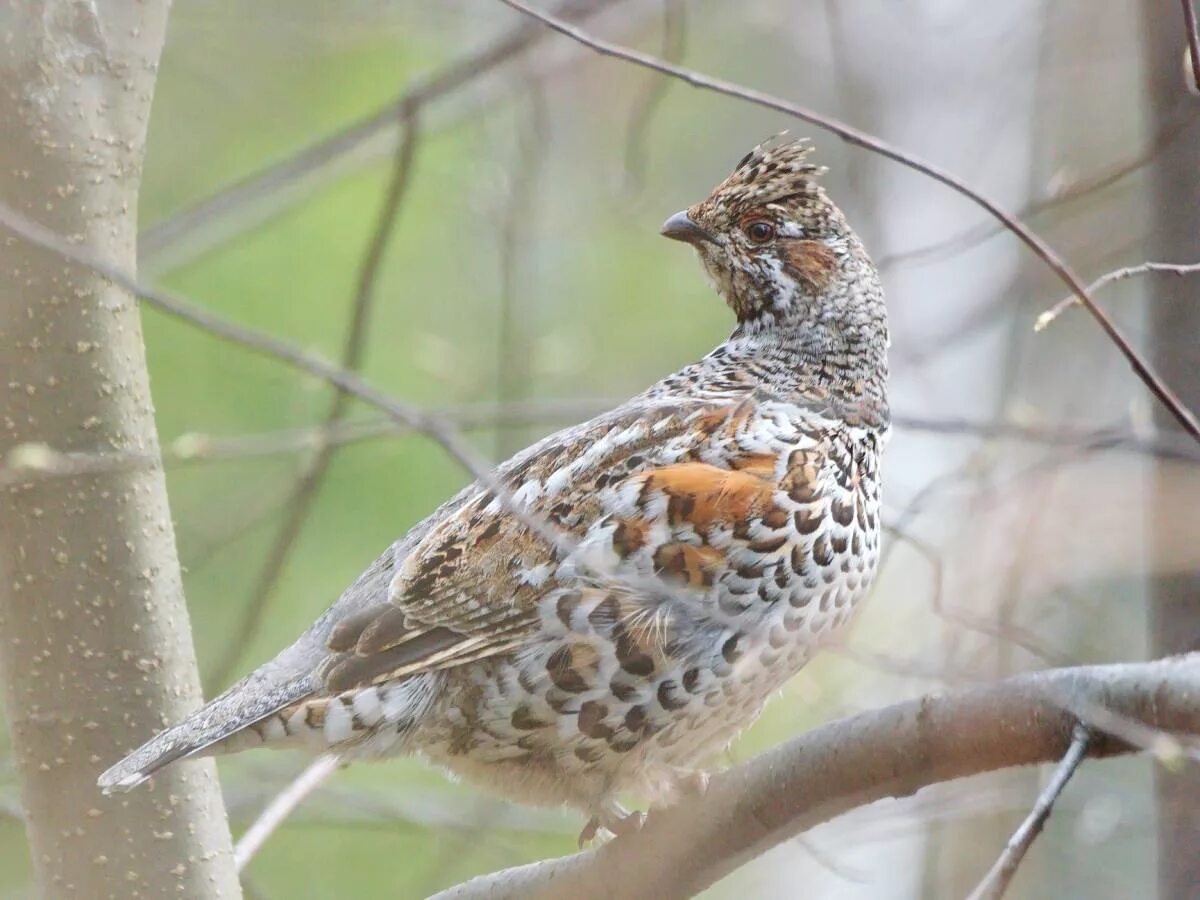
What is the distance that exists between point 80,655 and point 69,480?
1.12 feet

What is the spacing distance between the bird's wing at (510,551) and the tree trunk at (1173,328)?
43.1 inches

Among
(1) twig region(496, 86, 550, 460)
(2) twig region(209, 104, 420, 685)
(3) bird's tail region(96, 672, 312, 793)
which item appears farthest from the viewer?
(1) twig region(496, 86, 550, 460)

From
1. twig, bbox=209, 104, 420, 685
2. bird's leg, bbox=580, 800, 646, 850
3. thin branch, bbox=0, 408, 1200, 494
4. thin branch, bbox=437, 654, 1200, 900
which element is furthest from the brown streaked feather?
thin branch, bbox=437, 654, 1200, 900

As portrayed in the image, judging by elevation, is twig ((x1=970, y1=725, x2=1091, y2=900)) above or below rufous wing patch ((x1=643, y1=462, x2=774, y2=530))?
below

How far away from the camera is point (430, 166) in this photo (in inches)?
291

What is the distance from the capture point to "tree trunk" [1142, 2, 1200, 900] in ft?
11.8

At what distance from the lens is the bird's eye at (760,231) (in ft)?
13.4

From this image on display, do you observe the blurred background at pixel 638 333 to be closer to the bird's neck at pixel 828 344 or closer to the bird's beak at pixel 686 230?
the bird's neck at pixel 828 344

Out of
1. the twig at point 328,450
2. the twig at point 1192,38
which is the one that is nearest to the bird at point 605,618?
the twig at point 328,450

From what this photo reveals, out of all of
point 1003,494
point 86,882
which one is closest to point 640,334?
point 1003,494

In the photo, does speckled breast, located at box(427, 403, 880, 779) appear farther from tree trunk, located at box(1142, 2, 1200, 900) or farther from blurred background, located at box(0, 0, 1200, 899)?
tree trunk, located at box(1142, 2, 1200, 900)

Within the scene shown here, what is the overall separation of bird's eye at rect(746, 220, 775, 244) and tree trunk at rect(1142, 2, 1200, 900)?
107 centimetres

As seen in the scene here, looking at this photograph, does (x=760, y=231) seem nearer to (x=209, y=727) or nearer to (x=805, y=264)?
(x=805, y=264)

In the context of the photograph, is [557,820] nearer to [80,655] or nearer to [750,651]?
[750,651]
